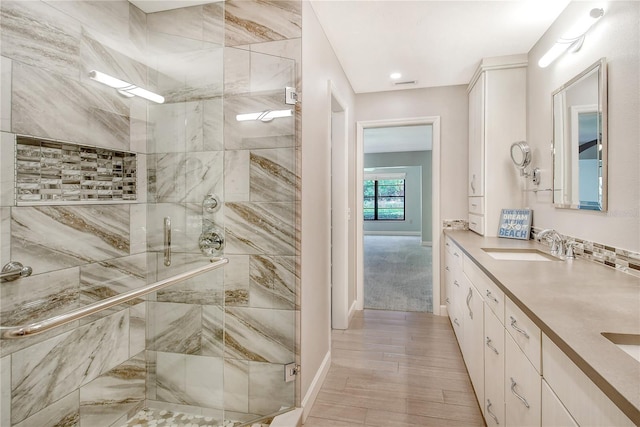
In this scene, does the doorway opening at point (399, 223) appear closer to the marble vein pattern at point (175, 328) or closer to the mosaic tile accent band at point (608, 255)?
the mosaic tile accent band at point (608, 255)

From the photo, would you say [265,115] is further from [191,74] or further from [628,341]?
[628,341]

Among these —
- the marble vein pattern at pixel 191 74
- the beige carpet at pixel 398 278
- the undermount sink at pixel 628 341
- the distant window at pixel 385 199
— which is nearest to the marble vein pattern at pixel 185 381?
the marble vein pattern at pixel 191 74

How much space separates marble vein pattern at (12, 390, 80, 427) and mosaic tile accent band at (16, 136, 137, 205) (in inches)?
35.4

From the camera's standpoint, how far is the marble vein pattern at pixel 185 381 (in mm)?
1729

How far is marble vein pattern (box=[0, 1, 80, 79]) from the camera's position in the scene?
4.54 feet

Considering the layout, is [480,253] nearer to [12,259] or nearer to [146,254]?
[146,254]

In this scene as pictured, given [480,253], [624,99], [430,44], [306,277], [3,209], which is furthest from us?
[430,44]

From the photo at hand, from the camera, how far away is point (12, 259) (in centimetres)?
133

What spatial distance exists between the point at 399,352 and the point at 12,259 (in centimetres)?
251

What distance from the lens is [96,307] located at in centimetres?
119

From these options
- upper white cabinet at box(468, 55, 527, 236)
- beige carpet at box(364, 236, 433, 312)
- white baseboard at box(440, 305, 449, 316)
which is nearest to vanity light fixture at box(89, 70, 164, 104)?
upper white cabinet at box(468, 55, 527, 236)

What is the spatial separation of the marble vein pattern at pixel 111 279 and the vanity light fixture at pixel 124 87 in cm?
80

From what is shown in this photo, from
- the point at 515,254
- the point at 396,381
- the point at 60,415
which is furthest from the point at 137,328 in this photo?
the point at 515,254

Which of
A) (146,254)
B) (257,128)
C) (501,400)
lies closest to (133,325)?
(146,254)
